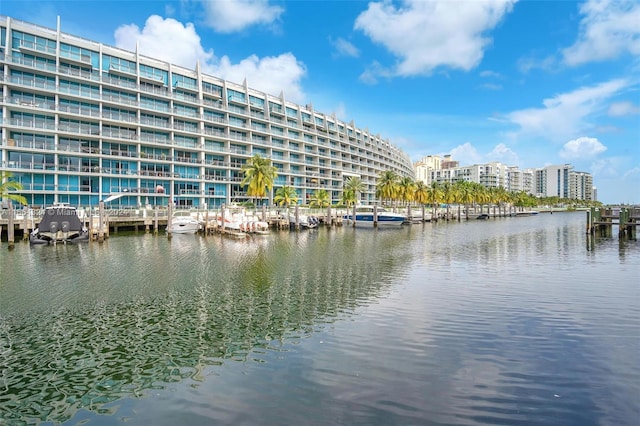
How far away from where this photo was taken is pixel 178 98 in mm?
77000

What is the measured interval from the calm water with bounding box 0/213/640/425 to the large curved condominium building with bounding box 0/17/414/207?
4672 centimetres

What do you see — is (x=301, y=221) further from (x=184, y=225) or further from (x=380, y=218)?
(x=184, y=225)

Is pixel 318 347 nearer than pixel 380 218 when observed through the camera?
Yes

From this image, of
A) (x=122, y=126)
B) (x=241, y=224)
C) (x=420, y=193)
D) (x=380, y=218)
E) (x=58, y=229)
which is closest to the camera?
(x=58, y=229)

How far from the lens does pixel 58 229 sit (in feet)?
124

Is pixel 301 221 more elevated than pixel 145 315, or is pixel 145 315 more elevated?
pixel 301 221

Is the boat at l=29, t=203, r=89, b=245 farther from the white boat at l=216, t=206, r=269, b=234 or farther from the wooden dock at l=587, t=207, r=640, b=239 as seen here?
the wooden dock at l=587, t=207, r=640, b=239

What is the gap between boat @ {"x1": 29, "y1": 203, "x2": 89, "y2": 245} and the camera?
37312 mm

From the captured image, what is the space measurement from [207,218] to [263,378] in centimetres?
4472

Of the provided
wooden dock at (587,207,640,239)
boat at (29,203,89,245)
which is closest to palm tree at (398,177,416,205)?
wooden dock at (587,207,640,239)

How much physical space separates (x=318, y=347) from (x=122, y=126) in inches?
2848

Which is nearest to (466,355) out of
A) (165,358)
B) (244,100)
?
(165,358)

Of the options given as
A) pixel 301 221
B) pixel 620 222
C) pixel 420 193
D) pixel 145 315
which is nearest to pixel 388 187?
pixel 420 193

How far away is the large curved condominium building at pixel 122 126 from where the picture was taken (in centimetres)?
6094
